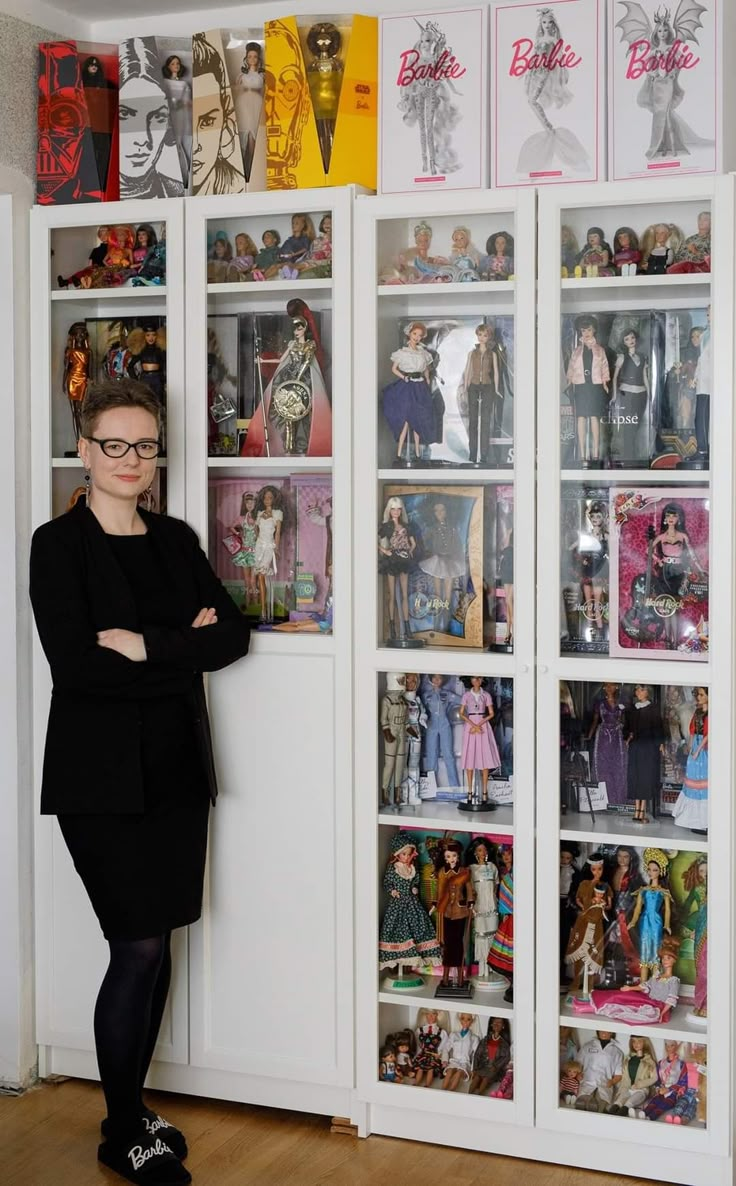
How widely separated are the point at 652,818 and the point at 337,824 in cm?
71

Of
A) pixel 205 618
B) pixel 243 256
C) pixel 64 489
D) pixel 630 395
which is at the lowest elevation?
pixel 205 618

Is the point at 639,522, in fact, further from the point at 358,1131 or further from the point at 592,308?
the point at 358,1131

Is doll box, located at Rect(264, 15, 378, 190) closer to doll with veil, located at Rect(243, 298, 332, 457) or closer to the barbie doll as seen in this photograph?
doll with veil, located at Rect(243, 298, 332, 457)

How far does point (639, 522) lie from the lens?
270cm

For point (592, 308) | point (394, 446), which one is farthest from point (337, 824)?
point (592, 308)

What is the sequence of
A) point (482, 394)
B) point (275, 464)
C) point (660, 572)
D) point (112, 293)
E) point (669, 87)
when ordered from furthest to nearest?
point (112, 293) < point (275, 464) < point (482, 394) < point (660, 572) < point (669, 87)

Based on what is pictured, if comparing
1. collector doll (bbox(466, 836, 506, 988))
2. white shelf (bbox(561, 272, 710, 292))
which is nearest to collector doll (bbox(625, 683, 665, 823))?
collector doll (bbox(466, 836, 506, 988))

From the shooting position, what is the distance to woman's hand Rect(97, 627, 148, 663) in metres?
2.63

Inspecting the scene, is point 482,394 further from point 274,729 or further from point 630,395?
point 274,729

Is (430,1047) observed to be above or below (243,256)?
below

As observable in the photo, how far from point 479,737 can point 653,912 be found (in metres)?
0.53

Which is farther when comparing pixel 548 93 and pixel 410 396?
pixel 410 396

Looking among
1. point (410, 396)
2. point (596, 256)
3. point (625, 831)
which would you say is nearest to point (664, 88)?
point (596, 256)

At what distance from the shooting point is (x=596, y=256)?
270cm
